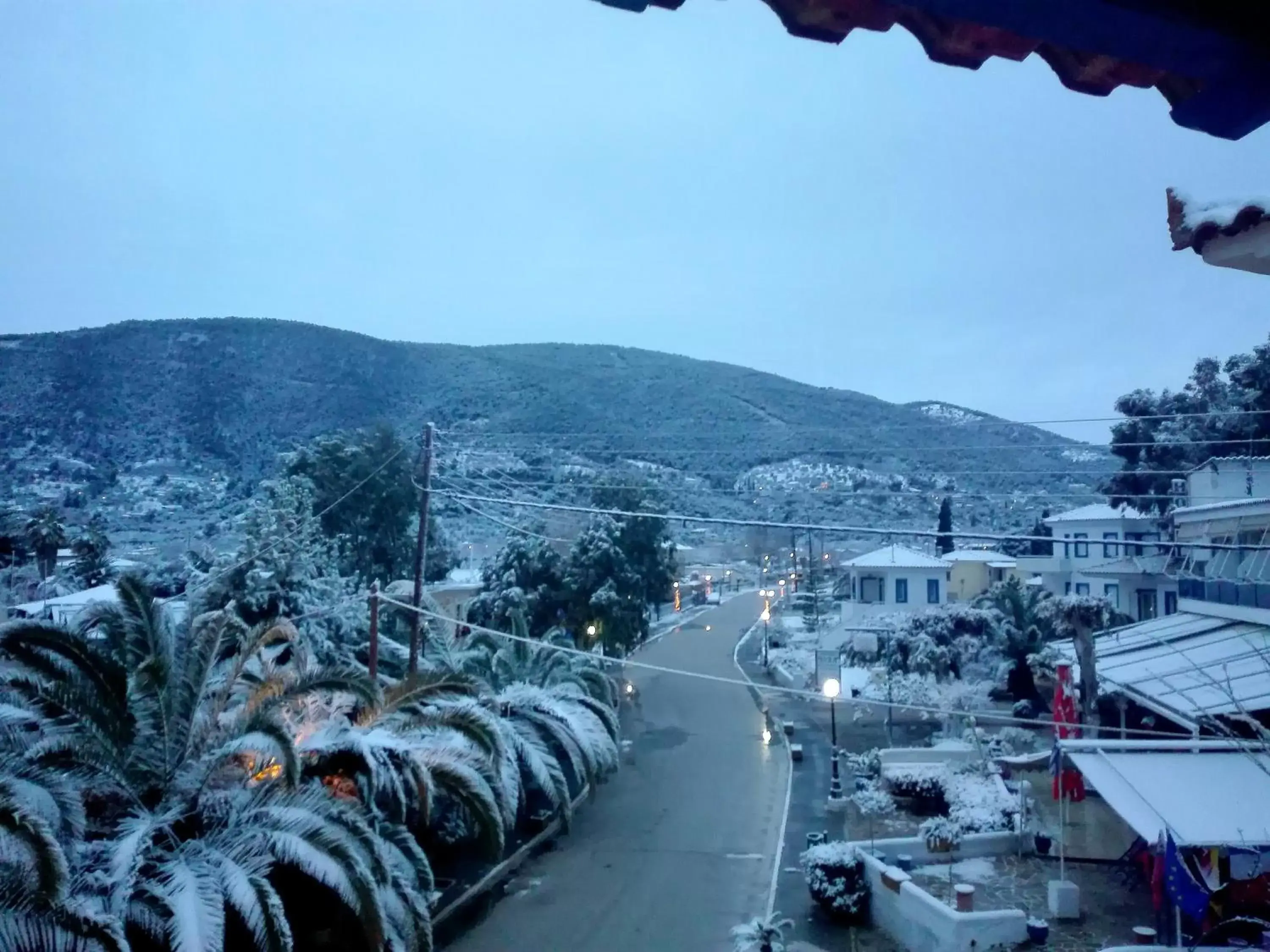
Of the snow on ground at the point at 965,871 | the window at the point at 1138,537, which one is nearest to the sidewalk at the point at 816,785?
the snow on ground at the point at 965,871

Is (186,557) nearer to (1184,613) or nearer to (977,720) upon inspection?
(977,720)

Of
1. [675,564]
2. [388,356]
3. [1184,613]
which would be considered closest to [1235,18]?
[1184,613]

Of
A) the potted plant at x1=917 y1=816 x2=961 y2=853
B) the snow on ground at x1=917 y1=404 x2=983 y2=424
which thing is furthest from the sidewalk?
the snow on ground at x1=917 y1=404 x2=983 y2=424

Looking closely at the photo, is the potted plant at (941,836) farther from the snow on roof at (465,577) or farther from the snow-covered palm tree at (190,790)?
the snow on roof at (465,577)

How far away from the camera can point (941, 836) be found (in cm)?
1484

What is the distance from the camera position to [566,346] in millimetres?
96062

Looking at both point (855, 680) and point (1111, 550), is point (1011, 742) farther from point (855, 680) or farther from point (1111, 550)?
point (1111, 550)

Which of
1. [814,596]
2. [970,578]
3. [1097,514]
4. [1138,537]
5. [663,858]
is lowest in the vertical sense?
[663,858]

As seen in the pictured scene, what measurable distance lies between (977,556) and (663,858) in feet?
102

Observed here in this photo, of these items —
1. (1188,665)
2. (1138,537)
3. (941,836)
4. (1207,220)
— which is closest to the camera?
(1207,220)

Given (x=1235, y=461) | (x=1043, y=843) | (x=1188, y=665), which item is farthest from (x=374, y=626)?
(x=1235, y=461)

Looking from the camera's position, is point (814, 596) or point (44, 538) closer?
point (44, 538)

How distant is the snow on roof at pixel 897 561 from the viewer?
117 ft

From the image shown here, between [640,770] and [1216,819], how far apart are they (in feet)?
51.3
